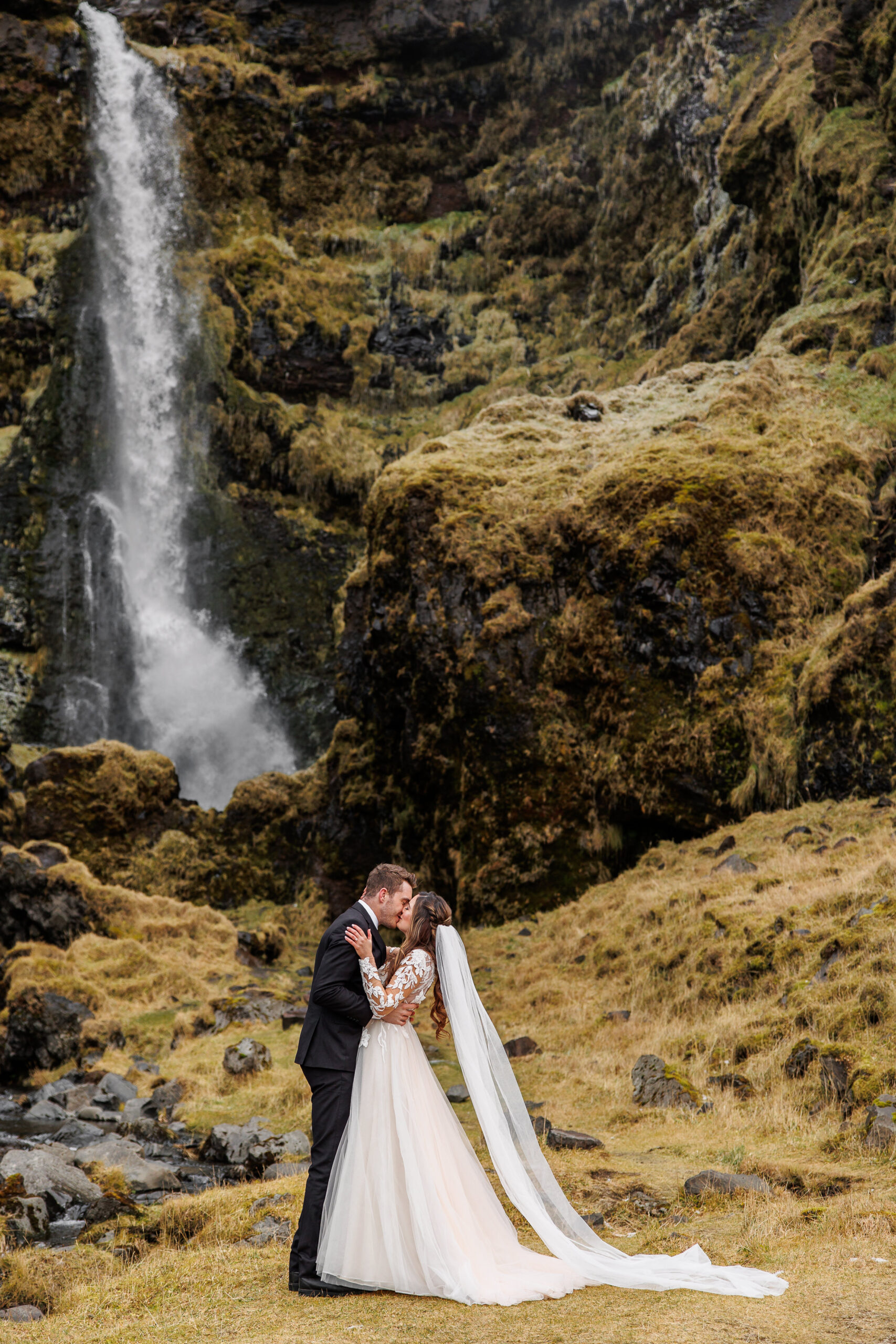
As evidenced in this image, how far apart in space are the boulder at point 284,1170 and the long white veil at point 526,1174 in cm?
466

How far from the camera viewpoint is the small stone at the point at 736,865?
628 inches

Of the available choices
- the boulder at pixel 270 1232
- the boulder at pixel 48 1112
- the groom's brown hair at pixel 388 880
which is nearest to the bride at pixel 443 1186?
the groom's brown hair at pixel 388 880

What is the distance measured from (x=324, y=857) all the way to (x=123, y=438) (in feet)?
99.6

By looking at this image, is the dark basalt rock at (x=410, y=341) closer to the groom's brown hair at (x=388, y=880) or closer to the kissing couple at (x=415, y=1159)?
the groom's brown hair at (x=388, y=880)

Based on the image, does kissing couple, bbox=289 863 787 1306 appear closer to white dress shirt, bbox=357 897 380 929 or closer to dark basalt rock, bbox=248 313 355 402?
white dress shirt, bbox=357 897 380 929

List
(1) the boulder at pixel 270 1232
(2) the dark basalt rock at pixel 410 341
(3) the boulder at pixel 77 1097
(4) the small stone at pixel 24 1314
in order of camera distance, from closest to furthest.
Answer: (4) the small stone at pixel 24 1314 → (1) the boulder at pixel 270 1232 → (3) the boulder at pixel 77 1097 → (2) the dark basalt rock at pixel 410 341

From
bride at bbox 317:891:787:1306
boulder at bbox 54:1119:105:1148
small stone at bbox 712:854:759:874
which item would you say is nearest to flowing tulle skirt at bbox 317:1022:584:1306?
bride at bbox 317:891:787:1306

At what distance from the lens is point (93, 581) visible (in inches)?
1839

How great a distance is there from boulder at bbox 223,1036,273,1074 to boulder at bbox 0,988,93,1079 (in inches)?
136

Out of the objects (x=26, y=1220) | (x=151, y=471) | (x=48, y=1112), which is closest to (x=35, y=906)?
(x=48, y=1112)

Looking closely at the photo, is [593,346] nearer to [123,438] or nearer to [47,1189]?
[123,438]

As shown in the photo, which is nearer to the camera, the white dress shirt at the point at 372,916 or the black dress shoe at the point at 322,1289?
the black dress shoe at the point at 322,1289

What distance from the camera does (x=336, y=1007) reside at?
596cm

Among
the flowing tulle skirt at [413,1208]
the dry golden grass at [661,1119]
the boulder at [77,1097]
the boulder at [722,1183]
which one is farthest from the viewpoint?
the boulder at [77,1097]
